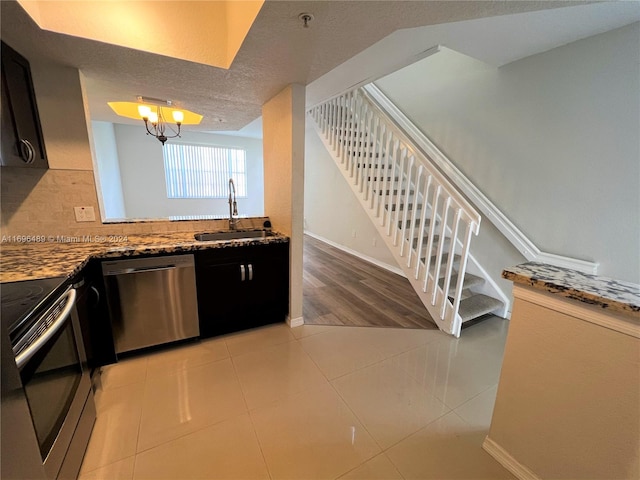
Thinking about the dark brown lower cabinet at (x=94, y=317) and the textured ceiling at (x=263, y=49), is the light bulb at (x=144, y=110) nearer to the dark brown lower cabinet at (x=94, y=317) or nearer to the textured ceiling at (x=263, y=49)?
the textured ceiling at (x=263, y=49)

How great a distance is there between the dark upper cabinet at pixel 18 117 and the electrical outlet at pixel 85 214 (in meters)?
0.37

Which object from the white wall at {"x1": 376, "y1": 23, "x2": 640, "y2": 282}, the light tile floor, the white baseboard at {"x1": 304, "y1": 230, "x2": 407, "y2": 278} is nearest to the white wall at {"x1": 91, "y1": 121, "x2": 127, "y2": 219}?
the light tile floor

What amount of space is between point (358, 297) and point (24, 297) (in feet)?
9.24

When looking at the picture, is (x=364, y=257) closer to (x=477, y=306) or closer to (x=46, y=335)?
(x=477, y=306)

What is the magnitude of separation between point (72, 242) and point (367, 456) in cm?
254

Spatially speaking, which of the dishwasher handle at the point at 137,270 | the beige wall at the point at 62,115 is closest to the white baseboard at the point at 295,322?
the dishwasher handle at the point at 137,270

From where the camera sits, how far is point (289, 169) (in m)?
2.33

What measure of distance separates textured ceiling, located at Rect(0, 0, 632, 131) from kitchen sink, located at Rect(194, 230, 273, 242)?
4.26 ft

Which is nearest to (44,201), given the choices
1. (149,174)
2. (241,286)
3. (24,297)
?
(24,297)

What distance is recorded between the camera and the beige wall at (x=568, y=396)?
940mm

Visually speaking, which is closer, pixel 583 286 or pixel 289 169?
pixel 583 286

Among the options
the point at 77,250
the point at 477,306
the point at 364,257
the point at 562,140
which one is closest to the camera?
the point at 77,250

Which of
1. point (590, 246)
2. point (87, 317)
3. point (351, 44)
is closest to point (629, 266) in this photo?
point (590, 246)

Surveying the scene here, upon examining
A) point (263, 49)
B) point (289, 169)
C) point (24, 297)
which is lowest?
point (24, 297)
